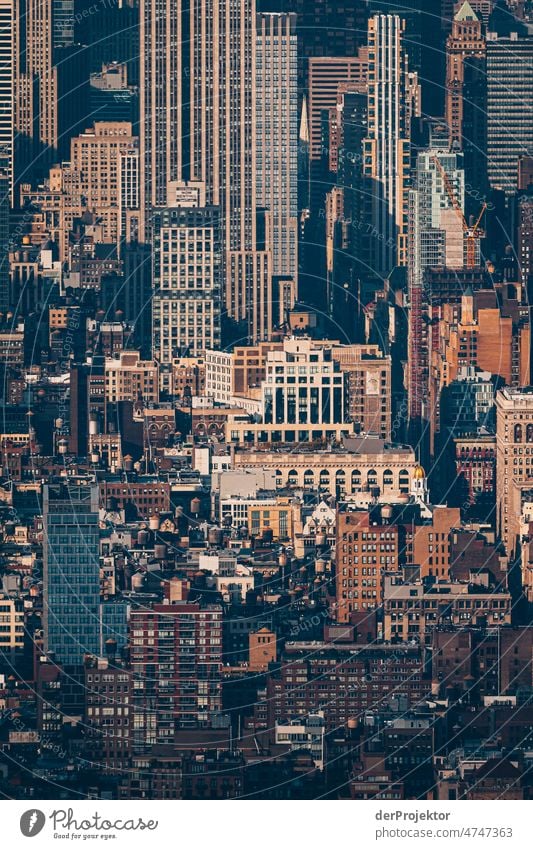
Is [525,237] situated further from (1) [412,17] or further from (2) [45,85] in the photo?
(2) [45,85]

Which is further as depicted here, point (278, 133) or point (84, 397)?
point (278, 133)

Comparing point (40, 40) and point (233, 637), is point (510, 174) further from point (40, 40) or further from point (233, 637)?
point (233, 637)

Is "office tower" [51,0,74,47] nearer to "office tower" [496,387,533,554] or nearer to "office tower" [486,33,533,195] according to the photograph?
"office tower" [486,33,533,195]

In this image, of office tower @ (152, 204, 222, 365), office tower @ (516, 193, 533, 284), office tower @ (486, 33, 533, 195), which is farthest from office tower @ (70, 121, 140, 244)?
office tower @ (516, 193, 533, 284)

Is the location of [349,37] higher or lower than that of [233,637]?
higher

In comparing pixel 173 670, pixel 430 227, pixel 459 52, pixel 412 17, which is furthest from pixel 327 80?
pixel 173 670

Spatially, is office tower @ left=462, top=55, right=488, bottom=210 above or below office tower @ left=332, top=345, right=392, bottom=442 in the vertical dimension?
above
